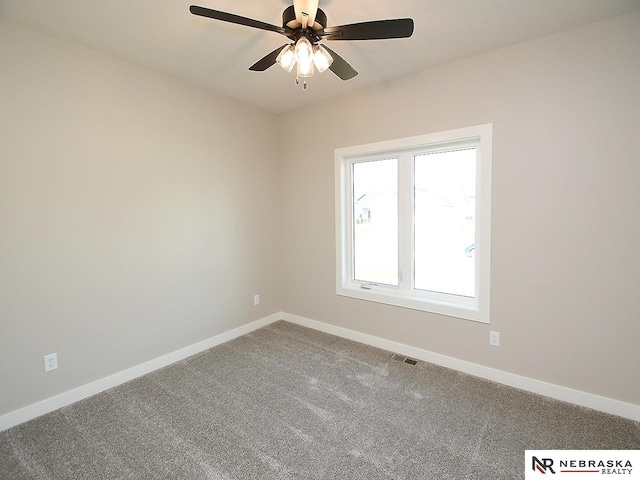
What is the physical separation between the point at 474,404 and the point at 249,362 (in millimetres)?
1878

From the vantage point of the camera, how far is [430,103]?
268cm

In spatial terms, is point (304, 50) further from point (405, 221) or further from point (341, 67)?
point (405, 221)

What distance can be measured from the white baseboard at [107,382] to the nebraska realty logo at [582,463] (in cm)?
272

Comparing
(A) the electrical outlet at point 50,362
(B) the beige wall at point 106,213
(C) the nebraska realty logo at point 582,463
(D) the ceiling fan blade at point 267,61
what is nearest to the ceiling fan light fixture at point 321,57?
(D) the ceiling fan blade at point 267,61

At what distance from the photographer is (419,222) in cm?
296

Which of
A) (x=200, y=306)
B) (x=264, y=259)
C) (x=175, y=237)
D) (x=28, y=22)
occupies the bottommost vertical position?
(x=200, y=306)

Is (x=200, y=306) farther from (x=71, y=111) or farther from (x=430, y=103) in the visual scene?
(x=430, y=103)

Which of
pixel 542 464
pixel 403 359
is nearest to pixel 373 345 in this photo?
pixel 403 359

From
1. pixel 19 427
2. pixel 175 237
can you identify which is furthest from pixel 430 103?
pixel 19 427

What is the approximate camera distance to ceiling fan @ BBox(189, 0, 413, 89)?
148 cm

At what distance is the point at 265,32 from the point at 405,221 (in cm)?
194

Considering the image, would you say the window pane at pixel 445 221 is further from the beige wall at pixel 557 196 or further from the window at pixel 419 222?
the beige wall at pixel 557 196

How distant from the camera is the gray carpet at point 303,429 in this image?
168 centimetres

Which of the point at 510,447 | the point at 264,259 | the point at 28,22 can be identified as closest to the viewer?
the point at 510,447
